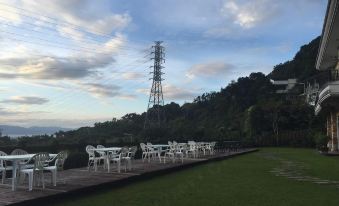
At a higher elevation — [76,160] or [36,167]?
[36,167]

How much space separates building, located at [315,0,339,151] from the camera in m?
18.6

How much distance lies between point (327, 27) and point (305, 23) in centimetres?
525

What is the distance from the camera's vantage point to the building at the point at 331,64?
733 inches

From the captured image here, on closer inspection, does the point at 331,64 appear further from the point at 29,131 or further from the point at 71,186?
the point at 29,131

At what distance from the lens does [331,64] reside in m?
30.7

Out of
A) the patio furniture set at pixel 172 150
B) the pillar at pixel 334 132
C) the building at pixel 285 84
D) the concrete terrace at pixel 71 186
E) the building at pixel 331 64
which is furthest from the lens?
the building at pixel 285 84

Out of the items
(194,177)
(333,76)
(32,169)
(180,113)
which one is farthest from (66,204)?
(180,113)

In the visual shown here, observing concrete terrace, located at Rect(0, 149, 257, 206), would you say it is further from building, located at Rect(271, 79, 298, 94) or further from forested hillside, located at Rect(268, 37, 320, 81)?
building, located at Rect(271, 79, 298, 94)

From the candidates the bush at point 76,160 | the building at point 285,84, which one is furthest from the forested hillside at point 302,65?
the bush at point 76,160

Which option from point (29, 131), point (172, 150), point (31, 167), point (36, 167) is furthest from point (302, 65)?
point (36, 167)

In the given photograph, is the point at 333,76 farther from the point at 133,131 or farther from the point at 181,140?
the point at 133,131

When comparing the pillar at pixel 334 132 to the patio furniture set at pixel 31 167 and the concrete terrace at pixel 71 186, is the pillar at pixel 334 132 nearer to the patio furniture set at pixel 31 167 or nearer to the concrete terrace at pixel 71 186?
the concrete terrace at pixel 71 186

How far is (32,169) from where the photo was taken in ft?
30.2

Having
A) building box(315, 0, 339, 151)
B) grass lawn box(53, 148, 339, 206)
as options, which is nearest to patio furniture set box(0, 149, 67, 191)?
grass lawn box(53, 148, 339, 206)
